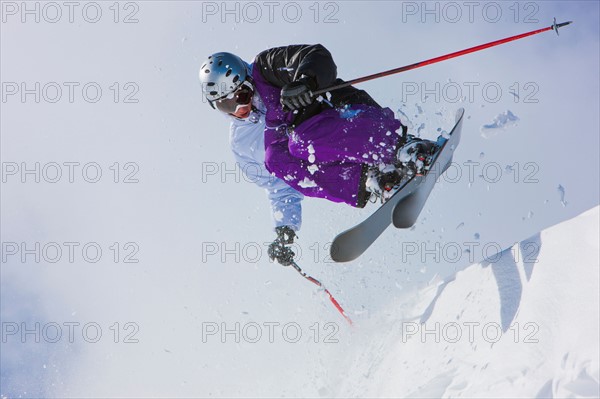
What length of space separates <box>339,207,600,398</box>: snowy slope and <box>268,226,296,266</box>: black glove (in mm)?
1345

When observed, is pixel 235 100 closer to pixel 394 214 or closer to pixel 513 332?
pixel 394 214

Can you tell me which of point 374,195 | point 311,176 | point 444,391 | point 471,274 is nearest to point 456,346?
point 444,391

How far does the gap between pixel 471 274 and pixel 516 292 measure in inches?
41.1

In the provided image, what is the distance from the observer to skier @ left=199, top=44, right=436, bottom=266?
4.58 metres

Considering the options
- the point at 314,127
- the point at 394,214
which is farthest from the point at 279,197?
the point at 394,214

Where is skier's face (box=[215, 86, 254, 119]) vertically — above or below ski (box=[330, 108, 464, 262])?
above

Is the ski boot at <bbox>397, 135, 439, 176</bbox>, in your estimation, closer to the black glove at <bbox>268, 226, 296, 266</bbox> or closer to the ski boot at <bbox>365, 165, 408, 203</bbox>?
the ski boot at <bbox>365, 165, 408, 203</bbox>

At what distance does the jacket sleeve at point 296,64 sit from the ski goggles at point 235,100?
0.21 metres

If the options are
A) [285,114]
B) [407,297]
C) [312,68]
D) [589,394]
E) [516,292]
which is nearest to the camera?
[589,394]

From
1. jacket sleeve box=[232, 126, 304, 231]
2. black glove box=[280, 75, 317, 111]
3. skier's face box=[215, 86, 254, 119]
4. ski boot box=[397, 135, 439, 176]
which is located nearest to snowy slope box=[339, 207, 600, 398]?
ski boot box=[397, 135, 439, 176]

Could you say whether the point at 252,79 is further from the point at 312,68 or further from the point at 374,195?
the point at 374,195

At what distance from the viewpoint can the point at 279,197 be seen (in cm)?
578

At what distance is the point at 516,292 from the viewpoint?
13.0ft

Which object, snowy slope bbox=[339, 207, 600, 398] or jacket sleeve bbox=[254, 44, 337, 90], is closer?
snowy slope bbox=[339, 207, 600, 398]
